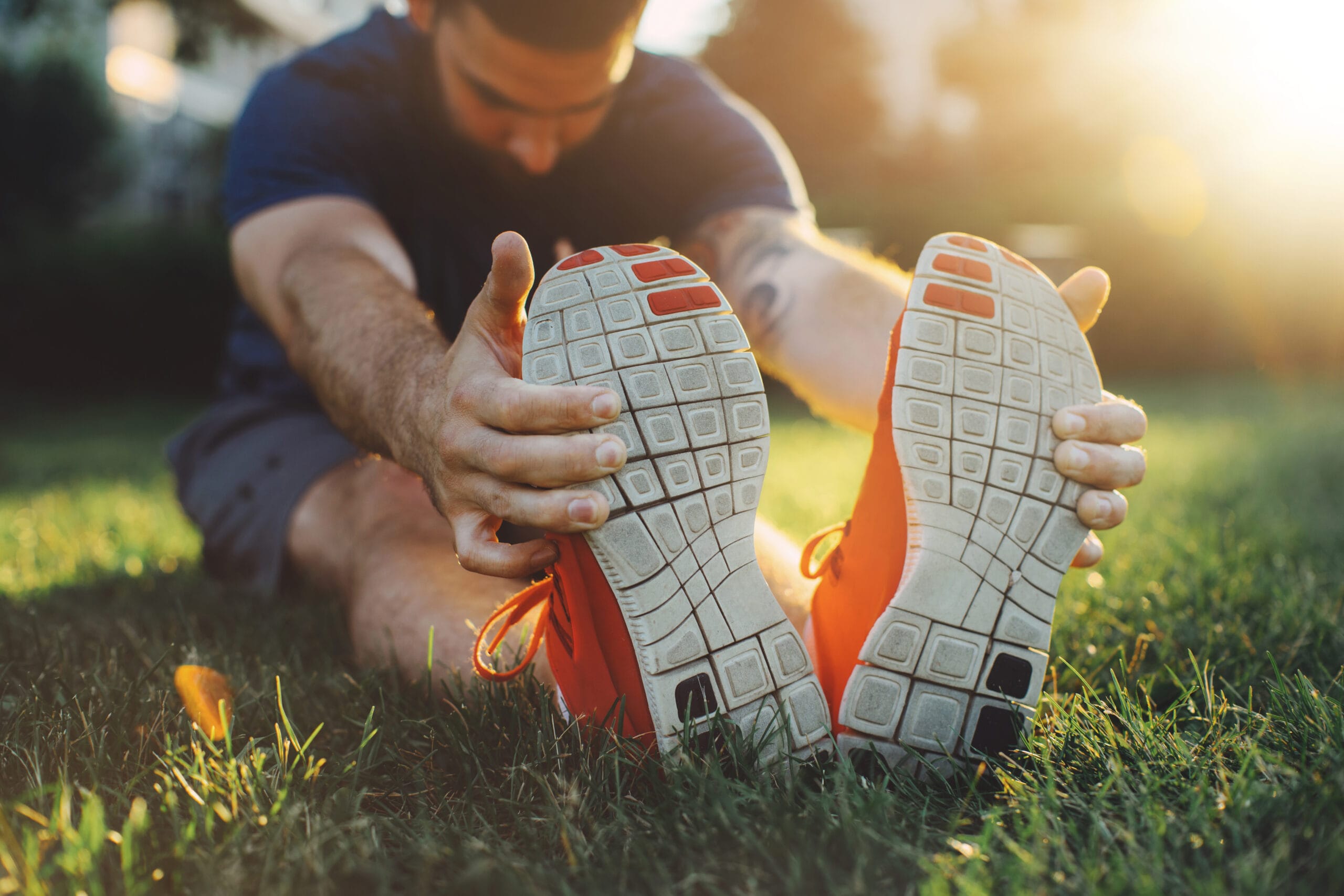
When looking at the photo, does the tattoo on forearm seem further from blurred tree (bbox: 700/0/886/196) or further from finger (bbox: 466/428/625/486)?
blurred tree (bbox: 700/0/886/196)

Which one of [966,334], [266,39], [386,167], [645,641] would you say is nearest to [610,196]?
[386,167]

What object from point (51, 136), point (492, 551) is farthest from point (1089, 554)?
point (51, 136)

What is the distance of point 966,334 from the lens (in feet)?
3.62

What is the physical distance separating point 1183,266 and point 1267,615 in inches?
368

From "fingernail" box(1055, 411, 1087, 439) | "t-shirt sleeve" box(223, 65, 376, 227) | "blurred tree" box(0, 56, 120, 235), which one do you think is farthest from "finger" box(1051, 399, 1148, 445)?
"blurred tree" box(0, 56, 120, 235)

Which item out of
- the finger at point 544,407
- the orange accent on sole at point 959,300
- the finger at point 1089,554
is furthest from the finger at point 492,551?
the finger at point 1089,554

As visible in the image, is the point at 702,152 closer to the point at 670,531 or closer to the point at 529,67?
the point at 529,67

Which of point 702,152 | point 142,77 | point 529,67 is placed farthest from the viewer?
point 142,77

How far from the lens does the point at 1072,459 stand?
1047mm

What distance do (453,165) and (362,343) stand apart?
0.95 metres

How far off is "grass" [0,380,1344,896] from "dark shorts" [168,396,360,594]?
0.88 feet

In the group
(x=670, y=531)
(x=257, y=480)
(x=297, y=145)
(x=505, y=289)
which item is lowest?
(x=257, y=480)

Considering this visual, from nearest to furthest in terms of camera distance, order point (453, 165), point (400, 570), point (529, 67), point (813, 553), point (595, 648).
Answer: point (595, 648)
point (813, 553)
point (400, 570)
point (529, 67)
point (453, 165)

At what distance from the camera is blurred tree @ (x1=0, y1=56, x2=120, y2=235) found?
1016cm
